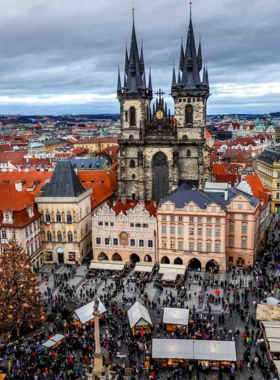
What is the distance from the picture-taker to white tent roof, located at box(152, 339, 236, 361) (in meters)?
39.9

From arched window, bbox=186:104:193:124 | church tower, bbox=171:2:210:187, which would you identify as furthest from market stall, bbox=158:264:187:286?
arched window, bbox=186:104:193:124

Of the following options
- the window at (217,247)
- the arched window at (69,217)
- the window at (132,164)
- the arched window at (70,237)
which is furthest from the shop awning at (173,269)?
the window at (132,164)

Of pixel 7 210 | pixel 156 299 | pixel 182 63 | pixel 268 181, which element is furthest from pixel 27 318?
pixel 268 181

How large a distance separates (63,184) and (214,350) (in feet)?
130

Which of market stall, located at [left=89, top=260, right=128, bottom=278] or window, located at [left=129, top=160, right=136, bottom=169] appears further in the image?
window, located at [left=129, top=160, right=136, bottom=169]

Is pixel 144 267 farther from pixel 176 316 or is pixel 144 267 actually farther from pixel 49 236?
→ pixel 49 236

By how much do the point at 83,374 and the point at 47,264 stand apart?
3428 centimetres

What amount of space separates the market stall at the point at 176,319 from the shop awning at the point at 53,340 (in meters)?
11.3

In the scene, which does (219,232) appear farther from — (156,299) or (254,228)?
(156,299)

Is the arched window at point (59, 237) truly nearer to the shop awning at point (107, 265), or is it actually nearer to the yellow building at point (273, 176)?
the shop awning at point (107, 265)

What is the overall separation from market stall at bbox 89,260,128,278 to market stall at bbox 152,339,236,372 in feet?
77.8

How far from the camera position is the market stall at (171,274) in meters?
60.6

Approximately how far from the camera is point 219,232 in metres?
65.0

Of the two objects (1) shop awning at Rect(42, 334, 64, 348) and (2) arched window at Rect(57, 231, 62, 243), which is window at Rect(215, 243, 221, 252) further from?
(1) shop awning at Rect(42, 334, 64, 348)
